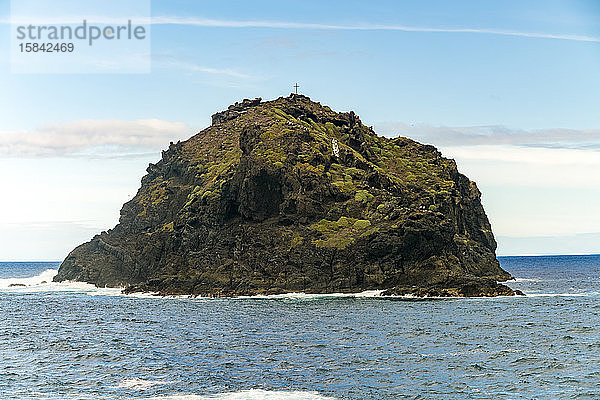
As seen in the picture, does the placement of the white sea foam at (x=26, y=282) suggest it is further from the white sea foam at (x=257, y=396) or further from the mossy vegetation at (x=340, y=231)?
the white sea foam at (x=257, y=396)

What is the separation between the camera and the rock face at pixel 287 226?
104m

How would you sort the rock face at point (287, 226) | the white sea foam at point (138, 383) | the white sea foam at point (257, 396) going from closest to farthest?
the white sea foam at point (257, 396) → the white sea foam at point (138, 383) → the rock face at point (287, 226)

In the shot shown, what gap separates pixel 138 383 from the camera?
41.6 metres

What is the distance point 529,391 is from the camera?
3772 centimetres

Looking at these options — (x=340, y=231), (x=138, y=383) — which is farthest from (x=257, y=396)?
(x=340, y=231)

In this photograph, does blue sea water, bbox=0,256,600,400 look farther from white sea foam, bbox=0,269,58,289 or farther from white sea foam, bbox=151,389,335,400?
white sea foam, bbox=0,269,58,289

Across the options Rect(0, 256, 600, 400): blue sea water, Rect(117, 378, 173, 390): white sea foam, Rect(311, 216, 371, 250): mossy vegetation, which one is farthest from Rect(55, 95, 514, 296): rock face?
Rect(117, 378, 173, 390): white sea foam

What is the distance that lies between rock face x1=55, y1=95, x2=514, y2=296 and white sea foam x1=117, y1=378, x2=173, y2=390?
201 feet

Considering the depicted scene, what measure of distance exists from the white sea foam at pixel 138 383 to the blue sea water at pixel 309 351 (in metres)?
0.11

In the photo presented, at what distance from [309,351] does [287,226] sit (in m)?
63.9

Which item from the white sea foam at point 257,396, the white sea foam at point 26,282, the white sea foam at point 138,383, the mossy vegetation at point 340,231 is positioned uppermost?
the mossy vegetation at point 340,231

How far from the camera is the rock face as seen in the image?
10350 cm

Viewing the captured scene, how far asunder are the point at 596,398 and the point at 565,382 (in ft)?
13.1

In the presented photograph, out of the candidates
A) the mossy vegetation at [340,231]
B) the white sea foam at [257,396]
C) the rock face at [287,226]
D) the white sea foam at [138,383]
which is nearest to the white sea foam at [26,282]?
the rock face at [287,226]
